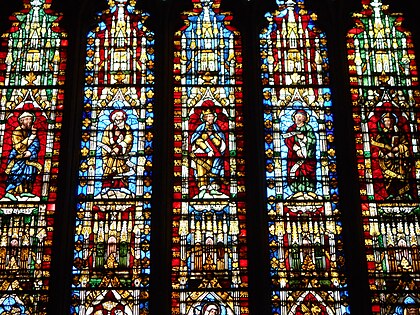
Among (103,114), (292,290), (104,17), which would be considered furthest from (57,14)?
(292,290)

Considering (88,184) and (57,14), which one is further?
(57,14)

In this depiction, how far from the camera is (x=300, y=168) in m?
13.8

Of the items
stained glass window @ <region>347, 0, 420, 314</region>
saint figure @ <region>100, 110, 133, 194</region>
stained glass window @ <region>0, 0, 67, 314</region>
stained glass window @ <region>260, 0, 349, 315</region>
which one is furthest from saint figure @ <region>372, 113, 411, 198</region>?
stained glass window @ <region>0, 0, 67, 314</region>

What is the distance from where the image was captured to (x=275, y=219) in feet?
44.0

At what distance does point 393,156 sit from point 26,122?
447cm

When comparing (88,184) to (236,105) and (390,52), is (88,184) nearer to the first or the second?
(236,105)

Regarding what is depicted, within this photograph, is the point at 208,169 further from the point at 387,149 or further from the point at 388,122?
the point at 388,122

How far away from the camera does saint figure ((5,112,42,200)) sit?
1365 cm

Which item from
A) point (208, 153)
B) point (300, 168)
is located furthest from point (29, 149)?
point (300, 168)

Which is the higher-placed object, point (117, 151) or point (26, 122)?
point (26, 122)

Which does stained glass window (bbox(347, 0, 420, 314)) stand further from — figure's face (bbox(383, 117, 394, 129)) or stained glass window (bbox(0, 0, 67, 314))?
stained glass window (bbox(0, 0, 67, 314))

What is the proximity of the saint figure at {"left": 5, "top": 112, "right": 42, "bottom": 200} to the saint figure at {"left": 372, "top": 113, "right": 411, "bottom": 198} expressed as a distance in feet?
13.4

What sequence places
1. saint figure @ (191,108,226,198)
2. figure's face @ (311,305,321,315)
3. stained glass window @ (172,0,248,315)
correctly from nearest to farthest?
figure's face @ (311,305,321,315) < stained glass window @ (172,0,248,315) < saint figure @ (191,108,226,198)

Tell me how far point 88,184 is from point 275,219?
7.35ft
